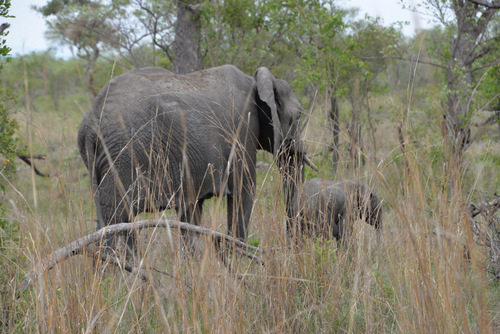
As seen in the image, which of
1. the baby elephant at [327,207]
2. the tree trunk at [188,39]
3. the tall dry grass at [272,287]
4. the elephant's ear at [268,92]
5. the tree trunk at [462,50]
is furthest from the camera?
the tree trunk at [188,39]

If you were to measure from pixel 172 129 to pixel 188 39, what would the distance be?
11.7ft

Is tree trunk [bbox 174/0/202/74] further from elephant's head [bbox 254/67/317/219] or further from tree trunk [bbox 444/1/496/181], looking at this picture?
tree trunk [bbox 444/1/496/181]

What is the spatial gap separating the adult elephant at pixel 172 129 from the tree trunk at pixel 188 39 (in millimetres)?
2656

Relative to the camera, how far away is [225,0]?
697 cm

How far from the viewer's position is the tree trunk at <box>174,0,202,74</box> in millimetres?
6840

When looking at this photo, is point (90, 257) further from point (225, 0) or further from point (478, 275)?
point (225, 0)

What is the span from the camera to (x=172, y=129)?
369cm

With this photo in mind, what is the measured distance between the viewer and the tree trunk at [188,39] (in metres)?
6.84

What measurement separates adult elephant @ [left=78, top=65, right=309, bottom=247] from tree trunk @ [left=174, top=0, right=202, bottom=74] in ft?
8.72

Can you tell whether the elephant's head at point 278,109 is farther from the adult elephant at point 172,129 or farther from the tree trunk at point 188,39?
the tree trunk at point 188,39

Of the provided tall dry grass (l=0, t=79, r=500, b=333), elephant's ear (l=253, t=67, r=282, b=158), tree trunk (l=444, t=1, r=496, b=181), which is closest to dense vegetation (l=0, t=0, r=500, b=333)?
tall dry grass (l=0, t=79, r=500, b=333)

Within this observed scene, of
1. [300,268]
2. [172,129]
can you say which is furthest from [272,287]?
[172,129]

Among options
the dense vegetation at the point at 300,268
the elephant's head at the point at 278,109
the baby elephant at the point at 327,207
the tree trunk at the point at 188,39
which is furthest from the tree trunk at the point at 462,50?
the tree trunk at the point at 188,39

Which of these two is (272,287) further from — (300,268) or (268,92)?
(268,92)
